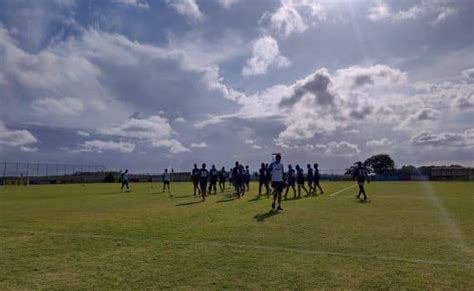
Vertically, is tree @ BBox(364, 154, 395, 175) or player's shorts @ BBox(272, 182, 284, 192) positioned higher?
tree @ BBox(364, 154, 395, 175)

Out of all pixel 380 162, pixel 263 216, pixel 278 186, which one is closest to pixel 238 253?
pixel 263 216

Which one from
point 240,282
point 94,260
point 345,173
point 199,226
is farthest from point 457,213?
point 345,173

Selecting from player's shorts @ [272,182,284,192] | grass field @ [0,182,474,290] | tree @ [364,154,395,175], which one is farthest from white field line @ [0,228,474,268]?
tree @ [364,154,395,175]

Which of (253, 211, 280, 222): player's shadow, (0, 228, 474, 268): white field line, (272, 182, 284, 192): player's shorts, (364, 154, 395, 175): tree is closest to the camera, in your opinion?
(0, 228, 474, 268): white field line

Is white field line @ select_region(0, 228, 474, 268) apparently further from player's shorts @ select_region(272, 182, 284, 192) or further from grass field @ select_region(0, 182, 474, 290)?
player's shorts @ select_region(272, 182, 284, 192)

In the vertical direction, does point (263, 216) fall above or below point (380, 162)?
below

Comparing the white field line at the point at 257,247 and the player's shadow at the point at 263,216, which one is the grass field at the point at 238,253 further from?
the player's shadow at the point at 263,216

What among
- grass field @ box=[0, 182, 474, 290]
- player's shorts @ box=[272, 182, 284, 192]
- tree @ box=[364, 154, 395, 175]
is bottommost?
grass field @ box=[0, 182, 474, 290]

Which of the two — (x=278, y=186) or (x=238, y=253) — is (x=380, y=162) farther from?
(x=238, y=253)

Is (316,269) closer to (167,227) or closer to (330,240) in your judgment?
(330,240)

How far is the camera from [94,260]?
7.36 meters

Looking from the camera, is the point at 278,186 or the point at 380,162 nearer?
the point at 278,186

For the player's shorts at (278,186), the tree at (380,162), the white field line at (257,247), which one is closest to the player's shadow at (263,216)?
the player's shorts at (278,186)

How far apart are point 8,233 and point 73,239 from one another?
92.0 inches
